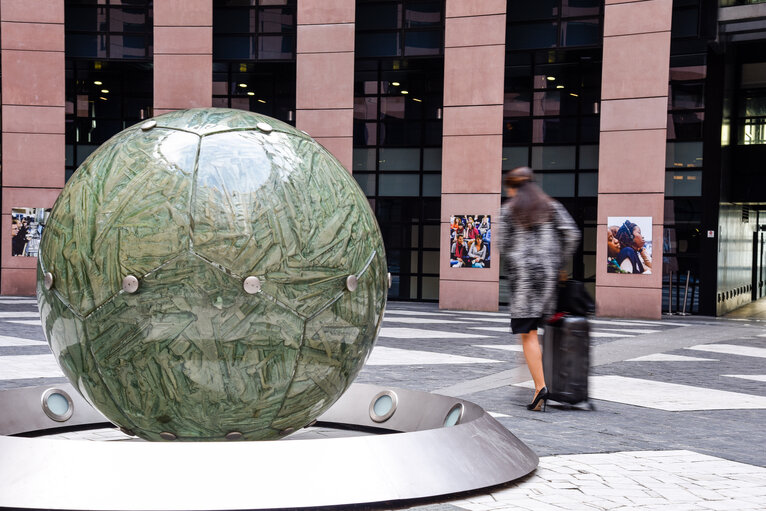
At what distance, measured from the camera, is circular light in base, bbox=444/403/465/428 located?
5137 mm

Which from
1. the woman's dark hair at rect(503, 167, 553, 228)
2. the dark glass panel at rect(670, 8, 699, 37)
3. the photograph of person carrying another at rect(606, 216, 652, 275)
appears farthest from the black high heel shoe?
the dark glass panel at rect(670, 8, 699, 37)

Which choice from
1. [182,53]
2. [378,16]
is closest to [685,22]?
[378,16]

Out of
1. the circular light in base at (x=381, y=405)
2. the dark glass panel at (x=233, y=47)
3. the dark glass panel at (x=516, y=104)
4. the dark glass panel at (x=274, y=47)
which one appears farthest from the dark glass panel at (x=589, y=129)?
the circular light in base at (x=381, y=405)

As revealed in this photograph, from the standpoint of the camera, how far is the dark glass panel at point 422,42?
71.3 feet

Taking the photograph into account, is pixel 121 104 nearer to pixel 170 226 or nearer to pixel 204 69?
pixel 204 69

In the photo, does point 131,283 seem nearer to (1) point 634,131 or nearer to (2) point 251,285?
(2) point 251,285

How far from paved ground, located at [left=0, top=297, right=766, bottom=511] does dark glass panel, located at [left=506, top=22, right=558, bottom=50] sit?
864 cm

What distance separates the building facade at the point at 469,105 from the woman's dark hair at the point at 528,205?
40.4 feet

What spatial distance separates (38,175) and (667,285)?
15.4 meters

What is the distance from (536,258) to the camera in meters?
6.99

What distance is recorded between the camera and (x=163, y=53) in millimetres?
21094

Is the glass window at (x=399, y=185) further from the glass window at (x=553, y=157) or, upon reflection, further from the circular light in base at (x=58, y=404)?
the circular light in base at (x=58, y=404)

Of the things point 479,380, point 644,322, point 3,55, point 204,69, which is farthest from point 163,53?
point 479,380

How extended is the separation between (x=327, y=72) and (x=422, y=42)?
2690 millimetres
